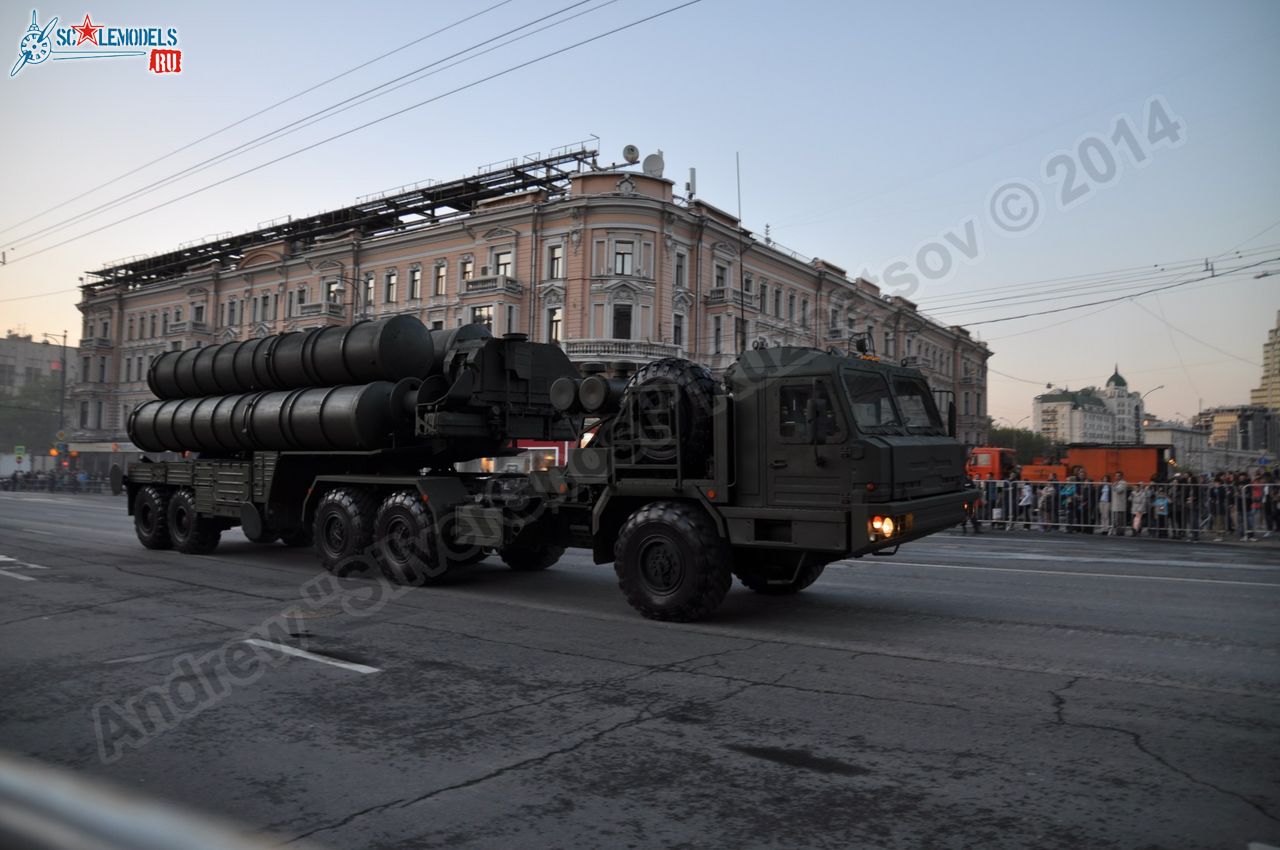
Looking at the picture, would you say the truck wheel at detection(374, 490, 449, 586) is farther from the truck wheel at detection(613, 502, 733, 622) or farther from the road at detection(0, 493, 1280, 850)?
the truck wheel at detection(613, 502, 733, 622)

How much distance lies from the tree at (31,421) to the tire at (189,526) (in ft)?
366

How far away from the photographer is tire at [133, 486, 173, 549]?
15047 mm

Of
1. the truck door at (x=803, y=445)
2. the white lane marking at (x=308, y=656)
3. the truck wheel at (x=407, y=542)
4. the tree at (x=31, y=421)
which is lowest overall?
the white lane marking at (x=308, y=656)

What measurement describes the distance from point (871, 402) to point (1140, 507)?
16002mm

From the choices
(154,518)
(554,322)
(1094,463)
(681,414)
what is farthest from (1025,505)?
(554,322)

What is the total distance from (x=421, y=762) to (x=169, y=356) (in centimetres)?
1328

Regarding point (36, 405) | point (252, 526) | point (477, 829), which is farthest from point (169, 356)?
point (36, 405)

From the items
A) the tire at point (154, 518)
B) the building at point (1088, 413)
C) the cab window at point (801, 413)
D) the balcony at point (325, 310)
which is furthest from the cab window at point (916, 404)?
the building at point (1088, 413)

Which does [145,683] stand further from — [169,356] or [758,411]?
[169,356]

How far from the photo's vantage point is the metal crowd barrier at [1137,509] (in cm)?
1923

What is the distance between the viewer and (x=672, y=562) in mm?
8383

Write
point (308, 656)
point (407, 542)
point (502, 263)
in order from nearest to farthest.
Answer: point (308, 656) < point (407, 542) < point (502, 263)

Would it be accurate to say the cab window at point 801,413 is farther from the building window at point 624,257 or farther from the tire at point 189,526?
the building window at point 624,257

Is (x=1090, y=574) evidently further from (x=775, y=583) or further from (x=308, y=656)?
(x=308, y=656)
